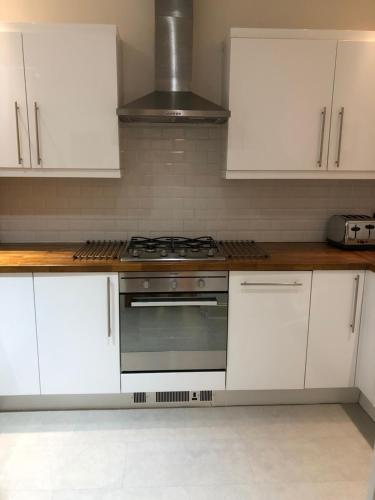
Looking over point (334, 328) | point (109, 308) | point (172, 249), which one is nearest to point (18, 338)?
point (109, 308)

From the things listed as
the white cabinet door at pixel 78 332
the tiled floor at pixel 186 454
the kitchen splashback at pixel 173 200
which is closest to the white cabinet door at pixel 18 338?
the white cabinet door at pixel 78 332

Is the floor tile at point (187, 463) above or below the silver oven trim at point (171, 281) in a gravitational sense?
below

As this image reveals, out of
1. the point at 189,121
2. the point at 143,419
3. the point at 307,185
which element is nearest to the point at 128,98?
the point at 189,121

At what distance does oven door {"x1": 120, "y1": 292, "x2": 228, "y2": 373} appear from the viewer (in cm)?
227

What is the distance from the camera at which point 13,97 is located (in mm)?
2273

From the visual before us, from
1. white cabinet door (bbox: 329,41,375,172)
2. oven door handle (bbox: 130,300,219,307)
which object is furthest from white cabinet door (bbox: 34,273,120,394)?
white cabinet door (bbox: 329,41,375,172)

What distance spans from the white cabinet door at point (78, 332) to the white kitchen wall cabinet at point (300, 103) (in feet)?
3.47

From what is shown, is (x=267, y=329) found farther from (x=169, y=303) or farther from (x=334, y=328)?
(x=169, y=303)

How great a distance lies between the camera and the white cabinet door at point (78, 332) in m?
2.22

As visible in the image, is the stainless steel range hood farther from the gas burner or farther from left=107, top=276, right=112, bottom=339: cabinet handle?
left=107, top=276, right=112, bottom=339: cabinet handle

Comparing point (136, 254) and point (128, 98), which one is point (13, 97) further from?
point (136, 254)

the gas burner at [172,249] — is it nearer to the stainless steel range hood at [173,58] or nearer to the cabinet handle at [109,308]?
the cabinet handle at [109,308]

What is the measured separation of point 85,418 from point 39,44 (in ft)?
6.93

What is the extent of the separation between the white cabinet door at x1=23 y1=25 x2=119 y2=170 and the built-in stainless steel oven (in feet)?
2.55
